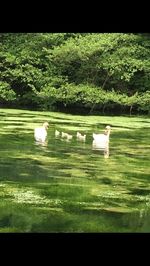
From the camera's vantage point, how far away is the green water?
4.65m

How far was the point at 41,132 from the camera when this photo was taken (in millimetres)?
5566

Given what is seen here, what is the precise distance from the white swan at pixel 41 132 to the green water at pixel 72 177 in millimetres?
64

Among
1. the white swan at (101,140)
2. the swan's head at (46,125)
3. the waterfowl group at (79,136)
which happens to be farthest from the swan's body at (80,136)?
the swan's head at (46,125)

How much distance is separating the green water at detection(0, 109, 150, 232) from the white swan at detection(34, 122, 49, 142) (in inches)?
2.5

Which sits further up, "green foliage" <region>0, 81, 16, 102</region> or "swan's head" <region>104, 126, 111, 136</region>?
"green foliage" <region>0, 81, 16, 102</region>

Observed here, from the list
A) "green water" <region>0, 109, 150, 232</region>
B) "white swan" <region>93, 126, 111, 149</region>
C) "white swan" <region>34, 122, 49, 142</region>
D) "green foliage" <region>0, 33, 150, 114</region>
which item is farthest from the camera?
"green foliage" <region>0, 33, 150, 114</region>

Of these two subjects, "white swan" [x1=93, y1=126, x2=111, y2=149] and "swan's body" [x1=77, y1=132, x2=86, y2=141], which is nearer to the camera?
"white swan" [x1=93, y1=126, x2=111, y2=149]

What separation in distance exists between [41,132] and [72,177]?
2.29 ft

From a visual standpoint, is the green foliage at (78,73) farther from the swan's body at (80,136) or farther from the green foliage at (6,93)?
the swan's body at (80,136)

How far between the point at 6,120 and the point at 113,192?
142 centimetres

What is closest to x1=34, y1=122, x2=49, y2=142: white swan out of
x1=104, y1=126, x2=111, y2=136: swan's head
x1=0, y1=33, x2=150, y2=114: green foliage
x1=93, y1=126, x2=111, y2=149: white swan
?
x1=0, y1=33, x2=150, y2=114: green foliage

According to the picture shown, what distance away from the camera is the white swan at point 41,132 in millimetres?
5547

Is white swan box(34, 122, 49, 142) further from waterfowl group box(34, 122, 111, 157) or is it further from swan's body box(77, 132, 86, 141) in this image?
swan's body box(77, 132, 86, 141)
